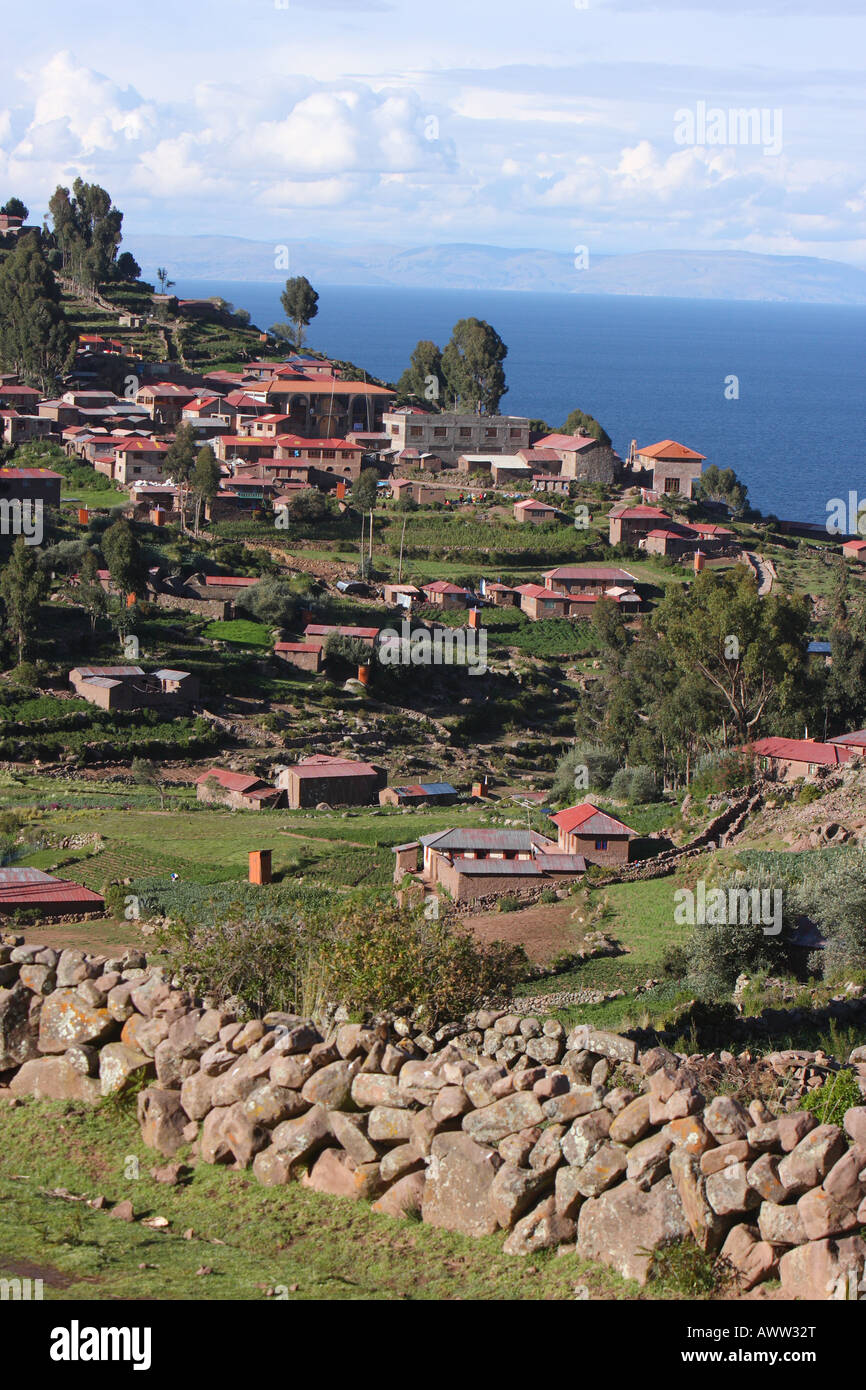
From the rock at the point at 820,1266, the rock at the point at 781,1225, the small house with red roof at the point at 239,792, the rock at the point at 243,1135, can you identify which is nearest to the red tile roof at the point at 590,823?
the small house with red roof at the point at 239,792

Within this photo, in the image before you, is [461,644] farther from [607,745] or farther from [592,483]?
[592,483]

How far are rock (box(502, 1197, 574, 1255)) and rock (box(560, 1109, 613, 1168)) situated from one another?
24 cm

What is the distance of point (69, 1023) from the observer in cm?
921

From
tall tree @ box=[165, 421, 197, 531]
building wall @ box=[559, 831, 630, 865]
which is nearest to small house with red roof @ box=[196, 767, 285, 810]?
building wall @ box=[559, 831, 630, 865]

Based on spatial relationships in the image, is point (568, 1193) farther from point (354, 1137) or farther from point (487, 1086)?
point (354, 1137)

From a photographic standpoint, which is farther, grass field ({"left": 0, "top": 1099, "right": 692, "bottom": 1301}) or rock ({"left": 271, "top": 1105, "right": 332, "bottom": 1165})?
rock ({"left": 271, "top": 1105, "right": 332, "bottom": 1165})

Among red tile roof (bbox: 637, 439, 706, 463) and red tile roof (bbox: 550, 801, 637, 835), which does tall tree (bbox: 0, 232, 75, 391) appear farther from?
red tile roof (bbox: 550, 801, 637, 835)

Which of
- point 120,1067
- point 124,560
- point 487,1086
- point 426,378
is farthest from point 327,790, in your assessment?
point 426,378

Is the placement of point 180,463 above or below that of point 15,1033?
above

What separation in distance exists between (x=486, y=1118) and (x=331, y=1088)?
0.93m

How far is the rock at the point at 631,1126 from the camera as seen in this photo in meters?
7.39

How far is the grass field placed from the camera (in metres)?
7.12

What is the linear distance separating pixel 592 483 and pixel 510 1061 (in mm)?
70013
